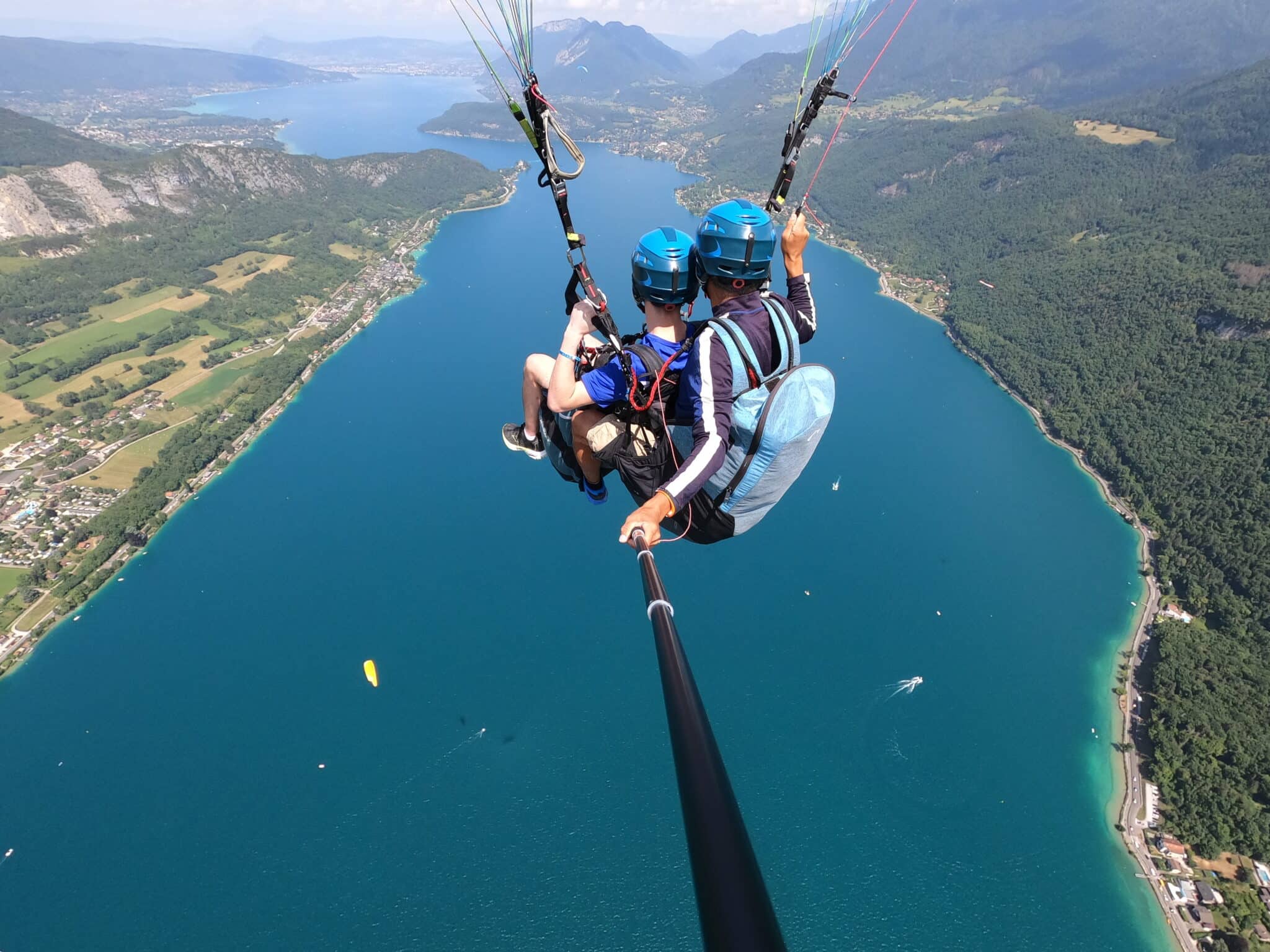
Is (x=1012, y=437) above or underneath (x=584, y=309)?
underneath

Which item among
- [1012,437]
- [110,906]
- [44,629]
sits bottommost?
[1012,437]


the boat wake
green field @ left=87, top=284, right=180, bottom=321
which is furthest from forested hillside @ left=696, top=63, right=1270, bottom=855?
green field @ left=87, top=284, right=180, bottom=321

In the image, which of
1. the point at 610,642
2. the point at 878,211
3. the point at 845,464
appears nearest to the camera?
the point at 610,642

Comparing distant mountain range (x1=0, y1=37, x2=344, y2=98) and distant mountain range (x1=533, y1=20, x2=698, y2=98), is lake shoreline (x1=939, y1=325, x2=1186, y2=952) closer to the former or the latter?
distant mountain range (x1=533, y1=20, x2=698, y2=98)

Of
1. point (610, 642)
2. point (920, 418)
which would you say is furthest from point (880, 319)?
point (610, 642)

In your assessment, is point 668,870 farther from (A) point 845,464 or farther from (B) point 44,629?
(B) point 44,629

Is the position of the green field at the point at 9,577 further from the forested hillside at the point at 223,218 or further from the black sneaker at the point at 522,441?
the black sneaker at the point at 522,441

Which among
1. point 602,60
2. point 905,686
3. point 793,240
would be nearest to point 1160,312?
point 905,686
